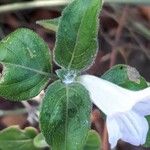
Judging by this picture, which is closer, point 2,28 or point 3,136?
point 3,136

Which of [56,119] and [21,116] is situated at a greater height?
[56,119]

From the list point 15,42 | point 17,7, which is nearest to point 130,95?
point 15,42

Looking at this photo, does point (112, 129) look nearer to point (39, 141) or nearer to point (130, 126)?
point (130, 126)

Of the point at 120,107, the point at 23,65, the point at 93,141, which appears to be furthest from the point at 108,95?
the point at 93,141

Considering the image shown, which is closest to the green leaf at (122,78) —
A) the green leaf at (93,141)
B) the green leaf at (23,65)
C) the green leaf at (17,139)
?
the green leaf at (23,65)

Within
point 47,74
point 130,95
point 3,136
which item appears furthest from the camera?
point 3,136

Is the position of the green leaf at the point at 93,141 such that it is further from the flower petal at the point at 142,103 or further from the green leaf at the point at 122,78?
the flower petal at the point at 142,103

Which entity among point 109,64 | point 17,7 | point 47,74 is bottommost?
point 109,64

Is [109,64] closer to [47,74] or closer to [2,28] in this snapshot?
[2,28]
